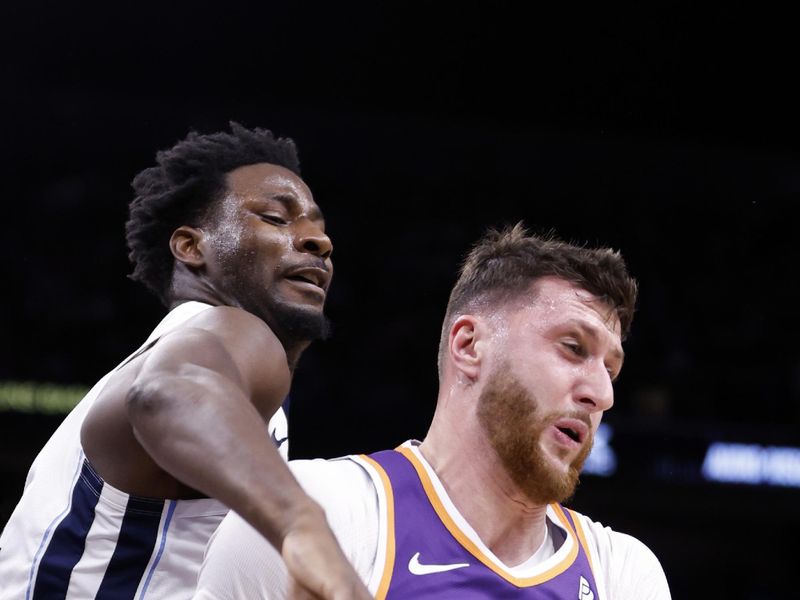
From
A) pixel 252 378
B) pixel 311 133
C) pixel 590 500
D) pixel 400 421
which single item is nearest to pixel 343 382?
pixel 400 421

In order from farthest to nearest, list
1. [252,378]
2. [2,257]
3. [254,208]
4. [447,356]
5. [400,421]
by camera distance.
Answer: [2,257] < [400,421] < [254,208] < [447,356] < [252,378]

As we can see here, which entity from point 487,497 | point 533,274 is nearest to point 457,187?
point 533,274

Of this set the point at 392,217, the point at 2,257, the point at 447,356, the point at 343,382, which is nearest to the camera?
the point at 447,356

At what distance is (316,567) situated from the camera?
1449 millimetres

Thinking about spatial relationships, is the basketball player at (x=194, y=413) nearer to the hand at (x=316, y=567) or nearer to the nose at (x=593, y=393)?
the hand at (x=316, y=567)

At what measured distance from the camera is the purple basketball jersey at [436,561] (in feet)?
7.10

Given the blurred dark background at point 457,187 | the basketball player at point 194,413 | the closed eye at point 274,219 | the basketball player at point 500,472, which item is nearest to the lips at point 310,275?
the basketball player at point 194,413

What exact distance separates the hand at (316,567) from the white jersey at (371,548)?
565mm

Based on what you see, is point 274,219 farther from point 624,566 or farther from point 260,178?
point 624,566

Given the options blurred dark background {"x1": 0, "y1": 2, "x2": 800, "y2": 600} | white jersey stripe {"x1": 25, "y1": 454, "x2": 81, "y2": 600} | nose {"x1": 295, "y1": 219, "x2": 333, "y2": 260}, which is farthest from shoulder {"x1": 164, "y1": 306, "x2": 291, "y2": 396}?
blurred dark background {"x1": 0, "y1": 2, "x2": 800, "y2": 600}

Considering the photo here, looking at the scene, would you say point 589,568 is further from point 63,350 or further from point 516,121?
point 516,121

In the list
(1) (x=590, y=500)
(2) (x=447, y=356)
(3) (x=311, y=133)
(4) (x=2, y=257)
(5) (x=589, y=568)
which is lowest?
(5) (x=589, y=568)

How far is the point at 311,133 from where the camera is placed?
44.8 ft

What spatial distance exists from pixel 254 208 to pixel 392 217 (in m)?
10.4
